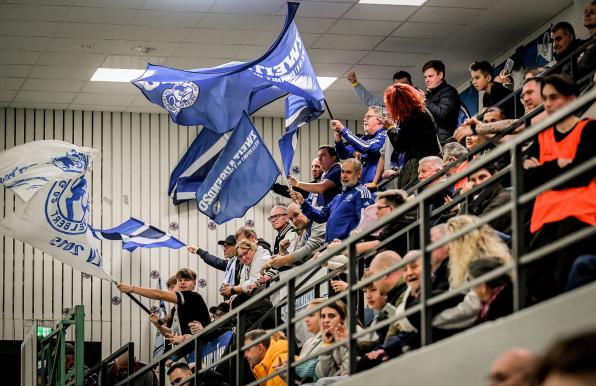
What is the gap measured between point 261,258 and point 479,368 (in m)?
7.00

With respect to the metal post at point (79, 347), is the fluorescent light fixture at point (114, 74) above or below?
above

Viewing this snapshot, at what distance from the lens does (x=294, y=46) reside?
11.5 metres

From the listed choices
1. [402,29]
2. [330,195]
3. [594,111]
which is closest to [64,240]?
[330,195]

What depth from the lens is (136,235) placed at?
15938 millimetres

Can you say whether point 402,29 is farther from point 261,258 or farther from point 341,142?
point 261,258

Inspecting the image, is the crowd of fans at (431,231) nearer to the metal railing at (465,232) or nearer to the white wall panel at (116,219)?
the metal railing at (465,232)

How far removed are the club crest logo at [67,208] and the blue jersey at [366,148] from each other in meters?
2.79

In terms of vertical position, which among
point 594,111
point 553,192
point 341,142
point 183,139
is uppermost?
point 183,139

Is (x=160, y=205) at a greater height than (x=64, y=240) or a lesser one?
greater

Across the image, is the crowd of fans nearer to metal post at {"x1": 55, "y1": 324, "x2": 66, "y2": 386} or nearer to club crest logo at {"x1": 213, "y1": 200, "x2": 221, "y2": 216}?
club crest logo at {"x1": 213, "y1": 200, "x2": 221, "y2": 216}

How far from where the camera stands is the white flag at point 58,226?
1239 cm

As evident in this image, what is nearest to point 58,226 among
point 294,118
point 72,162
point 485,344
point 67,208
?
point 67,208

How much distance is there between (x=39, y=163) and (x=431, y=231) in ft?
24.6

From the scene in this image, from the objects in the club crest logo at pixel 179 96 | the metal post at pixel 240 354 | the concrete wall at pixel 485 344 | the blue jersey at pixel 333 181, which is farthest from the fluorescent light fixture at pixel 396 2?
the concrete wall at pixel 485 344
